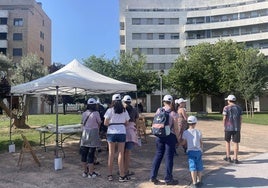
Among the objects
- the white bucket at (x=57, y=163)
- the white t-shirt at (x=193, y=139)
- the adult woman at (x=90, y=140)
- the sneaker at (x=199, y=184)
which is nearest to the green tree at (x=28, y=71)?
the white bucket at (x=57, y=163)

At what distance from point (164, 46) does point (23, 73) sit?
28.1m

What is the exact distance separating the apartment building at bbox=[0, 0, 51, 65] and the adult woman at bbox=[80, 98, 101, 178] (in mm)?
52351

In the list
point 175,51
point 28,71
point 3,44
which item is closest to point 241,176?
point 28,71

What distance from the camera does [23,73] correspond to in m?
48.2

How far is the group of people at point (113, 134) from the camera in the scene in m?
7.91

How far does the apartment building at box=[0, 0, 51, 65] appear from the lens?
62.3m

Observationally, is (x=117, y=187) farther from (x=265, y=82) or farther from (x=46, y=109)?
(x=46, y=109)

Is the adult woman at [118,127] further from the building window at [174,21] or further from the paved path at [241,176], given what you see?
the building window at [174,21]

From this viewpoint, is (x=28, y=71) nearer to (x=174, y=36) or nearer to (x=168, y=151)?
(x=174, y=36)

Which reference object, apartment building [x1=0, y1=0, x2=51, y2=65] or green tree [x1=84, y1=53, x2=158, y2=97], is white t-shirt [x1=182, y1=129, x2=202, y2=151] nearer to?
green tree [x1=84, y1=53, x2=158, y2=97]

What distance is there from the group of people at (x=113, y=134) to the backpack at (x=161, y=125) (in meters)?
0.74

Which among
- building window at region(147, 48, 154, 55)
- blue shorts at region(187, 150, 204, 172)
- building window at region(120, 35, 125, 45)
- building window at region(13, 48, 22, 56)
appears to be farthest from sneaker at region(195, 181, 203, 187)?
building window at region(120, 35, 125, 45)

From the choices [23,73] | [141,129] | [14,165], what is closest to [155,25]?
[23,73]

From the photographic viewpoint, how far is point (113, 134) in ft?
25.9
